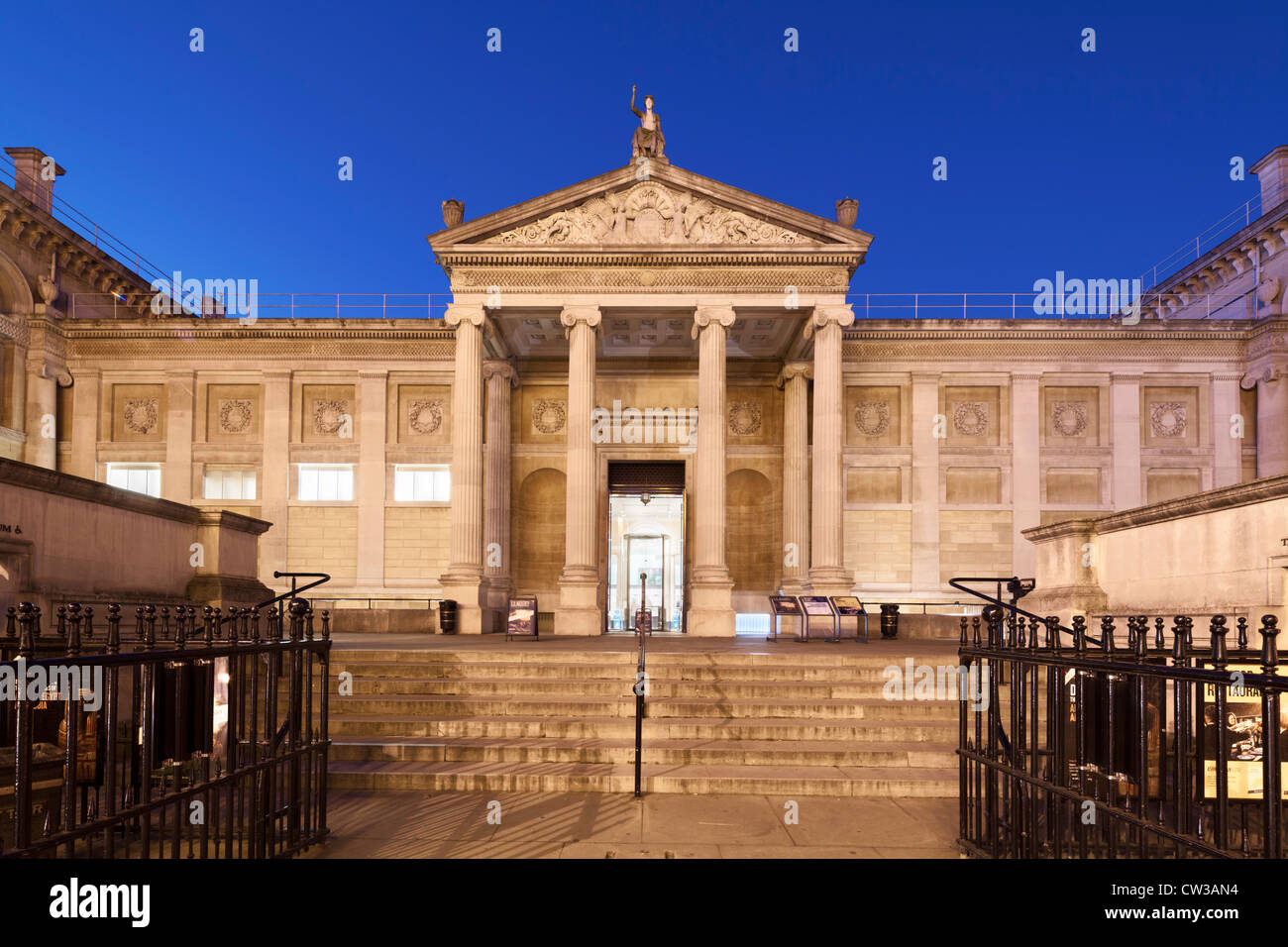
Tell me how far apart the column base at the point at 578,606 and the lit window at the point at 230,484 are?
510 inches

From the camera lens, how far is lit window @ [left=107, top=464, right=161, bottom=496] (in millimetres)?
29672

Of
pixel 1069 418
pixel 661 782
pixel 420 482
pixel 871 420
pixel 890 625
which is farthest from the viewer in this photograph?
pixel 420 482

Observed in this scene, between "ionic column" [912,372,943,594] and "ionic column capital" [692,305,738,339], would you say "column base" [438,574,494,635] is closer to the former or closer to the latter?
"ionic column capital" [692,305,738,339]

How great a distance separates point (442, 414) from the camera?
29.9 meters

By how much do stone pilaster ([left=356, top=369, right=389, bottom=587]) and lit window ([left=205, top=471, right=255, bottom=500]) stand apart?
368cm

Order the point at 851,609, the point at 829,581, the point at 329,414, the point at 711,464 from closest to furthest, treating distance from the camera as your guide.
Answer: the point at 851,609 < the point at 829,581 < the point at 711,464 < the point at 329,414

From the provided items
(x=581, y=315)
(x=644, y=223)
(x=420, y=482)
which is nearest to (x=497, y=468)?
(x=420, y=482)

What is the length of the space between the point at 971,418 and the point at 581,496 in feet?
45.0

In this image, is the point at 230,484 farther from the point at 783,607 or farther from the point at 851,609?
the point at 851,609

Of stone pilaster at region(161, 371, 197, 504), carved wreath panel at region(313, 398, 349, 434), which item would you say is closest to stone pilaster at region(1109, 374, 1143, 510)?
carved wreath panel at region(313, 398, 349, 434)

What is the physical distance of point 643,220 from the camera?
79.7 ft

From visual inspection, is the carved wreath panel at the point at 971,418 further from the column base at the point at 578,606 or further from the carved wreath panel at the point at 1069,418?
the column base at the point at 578,606

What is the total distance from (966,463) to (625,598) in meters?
12.2

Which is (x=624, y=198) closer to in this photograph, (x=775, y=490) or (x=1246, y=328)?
(x=775, y=490)
